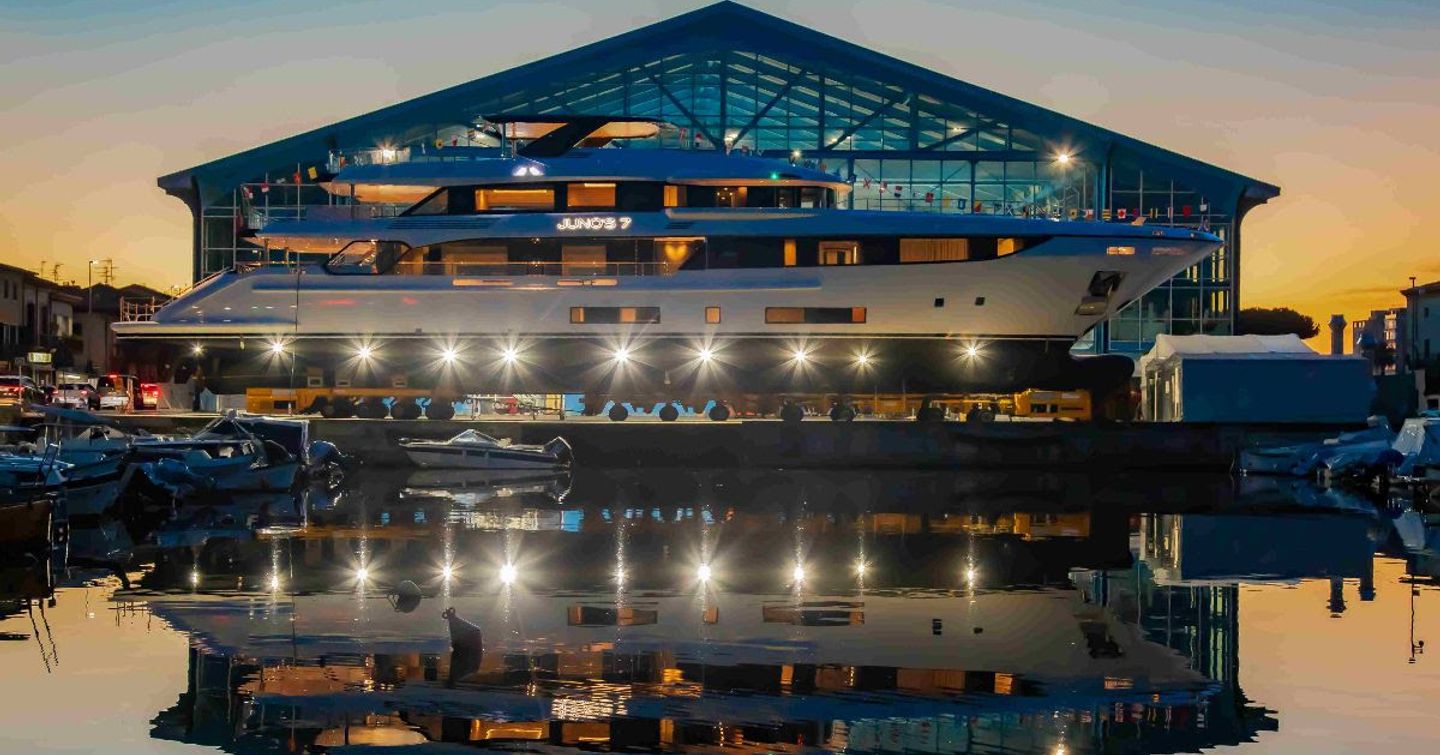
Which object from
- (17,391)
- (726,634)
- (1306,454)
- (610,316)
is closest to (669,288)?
(610,316)

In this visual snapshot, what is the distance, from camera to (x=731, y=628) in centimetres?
1780

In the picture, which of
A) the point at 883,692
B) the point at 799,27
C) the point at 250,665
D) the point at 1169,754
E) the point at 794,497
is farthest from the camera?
the point at 799,27

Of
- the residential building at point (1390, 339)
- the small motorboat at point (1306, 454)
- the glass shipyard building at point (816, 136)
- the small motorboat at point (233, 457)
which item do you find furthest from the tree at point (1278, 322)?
the small motorboat at point (233, 457)

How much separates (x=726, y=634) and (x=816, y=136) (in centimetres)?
4178

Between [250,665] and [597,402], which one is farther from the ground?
[597,402]

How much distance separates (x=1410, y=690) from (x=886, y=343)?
91.9ft

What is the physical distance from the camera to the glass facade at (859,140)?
5688 cm

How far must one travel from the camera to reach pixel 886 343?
43.0 m

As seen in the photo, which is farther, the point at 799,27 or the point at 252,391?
the point at 799,27

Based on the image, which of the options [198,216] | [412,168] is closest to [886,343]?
[412,168]

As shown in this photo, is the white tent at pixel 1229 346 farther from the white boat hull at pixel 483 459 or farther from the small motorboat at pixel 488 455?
the white boat hull at pixel 483 459

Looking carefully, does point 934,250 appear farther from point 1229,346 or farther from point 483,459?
point 483,459

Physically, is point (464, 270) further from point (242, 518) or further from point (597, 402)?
point (242, 518)

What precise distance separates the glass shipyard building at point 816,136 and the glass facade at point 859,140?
49mm
